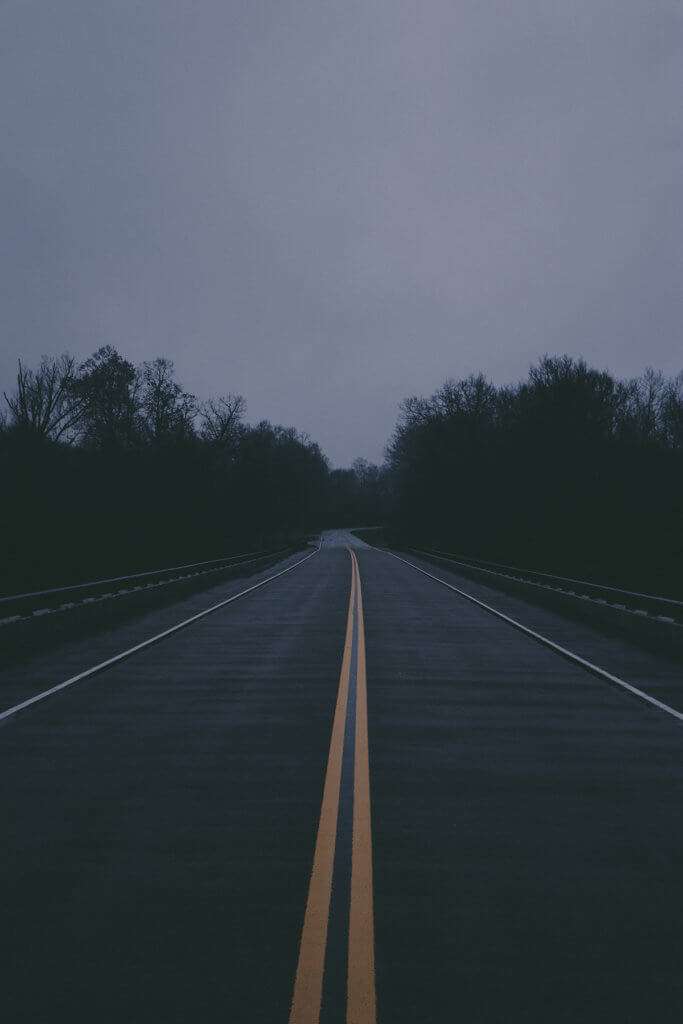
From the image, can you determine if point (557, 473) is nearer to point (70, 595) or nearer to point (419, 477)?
point (419, 477)

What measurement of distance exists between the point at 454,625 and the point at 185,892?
16.4 metres

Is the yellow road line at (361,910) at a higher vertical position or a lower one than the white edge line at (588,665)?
higher

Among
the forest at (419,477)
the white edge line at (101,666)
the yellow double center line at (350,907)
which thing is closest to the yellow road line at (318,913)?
the yellow double center line at (350,907)

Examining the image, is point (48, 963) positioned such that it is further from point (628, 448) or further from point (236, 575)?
point (628, 448)

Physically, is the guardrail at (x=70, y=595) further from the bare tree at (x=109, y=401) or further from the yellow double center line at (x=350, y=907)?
the bare tree at (x=109, y=401)

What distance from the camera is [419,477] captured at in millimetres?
102125

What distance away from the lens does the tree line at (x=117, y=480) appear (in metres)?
43.1

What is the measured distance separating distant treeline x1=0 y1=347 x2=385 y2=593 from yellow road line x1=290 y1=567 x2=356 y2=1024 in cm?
2127

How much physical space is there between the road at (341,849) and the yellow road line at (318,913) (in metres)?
0.02

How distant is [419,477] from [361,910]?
3844 inches

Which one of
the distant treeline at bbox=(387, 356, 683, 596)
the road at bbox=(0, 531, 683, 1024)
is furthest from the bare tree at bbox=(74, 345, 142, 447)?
the road at bbox=(0, 531, 683, 1024)

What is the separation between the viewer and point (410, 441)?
338 feet

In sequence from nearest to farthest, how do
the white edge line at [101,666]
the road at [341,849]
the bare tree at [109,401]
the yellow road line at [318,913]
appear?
the yellow road line at [318,913]
the road at [341,849]
the white edge line at [101,666]
the bare tree at [109,401]

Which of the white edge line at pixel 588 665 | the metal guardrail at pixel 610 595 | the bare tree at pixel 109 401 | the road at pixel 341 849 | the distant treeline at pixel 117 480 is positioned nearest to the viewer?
the road at pixel 341 849
